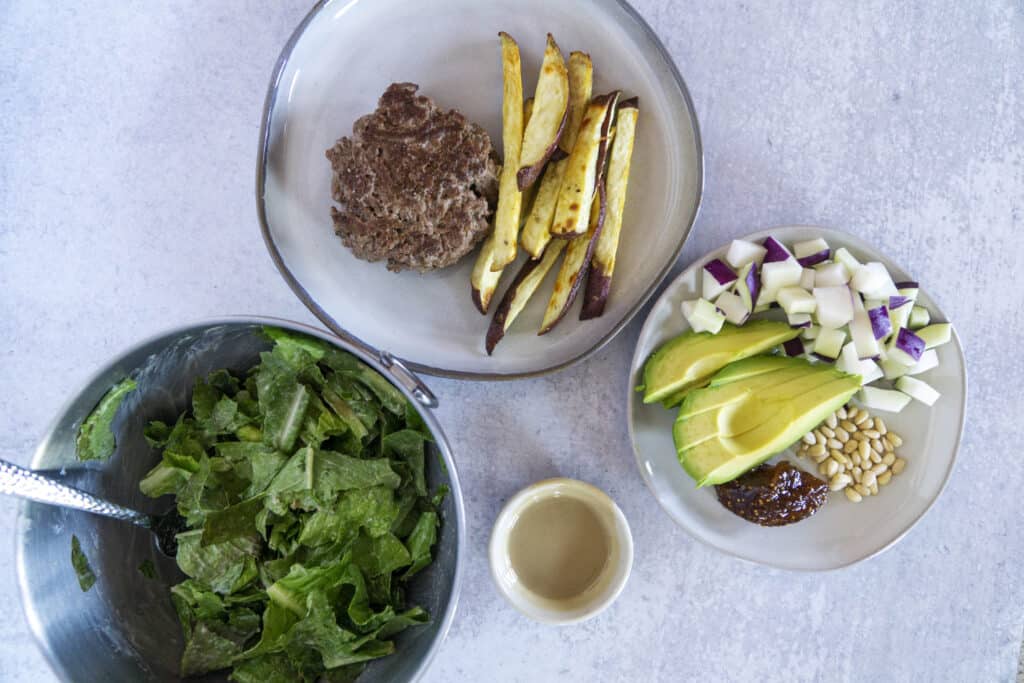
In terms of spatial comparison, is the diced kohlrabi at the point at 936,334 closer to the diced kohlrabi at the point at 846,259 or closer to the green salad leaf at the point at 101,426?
the diced kohlrabi at the point at 846,259

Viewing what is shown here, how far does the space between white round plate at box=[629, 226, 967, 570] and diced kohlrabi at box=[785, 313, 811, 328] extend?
180 mm

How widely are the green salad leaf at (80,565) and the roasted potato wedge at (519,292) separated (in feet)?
3.01

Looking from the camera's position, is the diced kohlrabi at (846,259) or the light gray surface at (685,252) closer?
the diced kohlrabi at (846,259)

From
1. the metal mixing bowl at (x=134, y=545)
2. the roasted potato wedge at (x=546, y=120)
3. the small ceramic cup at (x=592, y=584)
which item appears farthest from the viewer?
the small ceramic cup at (x=592, y=584)

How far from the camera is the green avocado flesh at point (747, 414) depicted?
1.57 meters

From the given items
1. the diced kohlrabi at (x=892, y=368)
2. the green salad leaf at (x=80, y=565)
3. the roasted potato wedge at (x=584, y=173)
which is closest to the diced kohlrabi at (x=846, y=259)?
the diced kohlrabi at (x=892, y=368)

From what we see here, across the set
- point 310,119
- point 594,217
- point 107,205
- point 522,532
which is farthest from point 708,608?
point 107,205

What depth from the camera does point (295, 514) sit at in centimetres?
151

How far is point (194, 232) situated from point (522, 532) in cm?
107

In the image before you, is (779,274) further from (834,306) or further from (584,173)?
(584,173)

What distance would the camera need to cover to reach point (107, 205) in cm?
183

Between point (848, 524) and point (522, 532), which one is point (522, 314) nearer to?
point (522, 532)

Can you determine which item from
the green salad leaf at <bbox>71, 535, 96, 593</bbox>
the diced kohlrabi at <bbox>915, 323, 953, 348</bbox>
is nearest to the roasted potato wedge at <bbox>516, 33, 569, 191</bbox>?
the diced kohlrabi at <bbox>915, 323, 953, 348</bbox>

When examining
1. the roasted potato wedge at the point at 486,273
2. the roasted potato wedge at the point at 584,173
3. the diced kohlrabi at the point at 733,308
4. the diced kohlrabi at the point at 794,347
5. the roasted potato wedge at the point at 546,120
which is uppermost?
the roasted potato wedge at the point at 546,120
